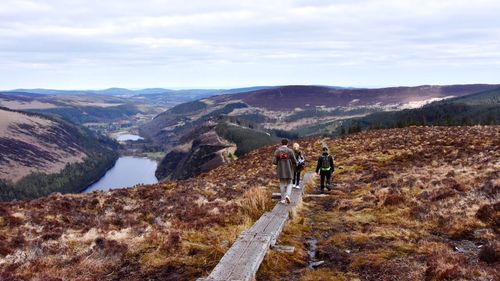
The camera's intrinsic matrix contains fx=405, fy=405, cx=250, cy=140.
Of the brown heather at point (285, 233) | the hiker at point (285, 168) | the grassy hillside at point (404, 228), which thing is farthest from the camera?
the hiker at point (285, 168)

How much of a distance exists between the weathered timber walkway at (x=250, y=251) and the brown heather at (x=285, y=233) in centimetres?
44

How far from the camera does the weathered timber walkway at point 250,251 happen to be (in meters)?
9.26

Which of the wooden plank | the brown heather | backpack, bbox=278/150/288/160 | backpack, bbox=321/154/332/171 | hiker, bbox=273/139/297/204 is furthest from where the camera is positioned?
backpack, bbox=321/154/332/171

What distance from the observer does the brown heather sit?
34.6 feet

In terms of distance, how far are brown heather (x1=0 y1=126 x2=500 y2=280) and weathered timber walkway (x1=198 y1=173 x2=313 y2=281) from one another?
0.44 metres

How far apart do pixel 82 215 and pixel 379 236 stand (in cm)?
1321

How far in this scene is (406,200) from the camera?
1836cm

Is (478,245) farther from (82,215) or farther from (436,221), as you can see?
(82,215)

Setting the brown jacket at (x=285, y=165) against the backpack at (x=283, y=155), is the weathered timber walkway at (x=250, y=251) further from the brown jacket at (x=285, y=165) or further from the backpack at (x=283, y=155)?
the backpack at (x=283, y=155)

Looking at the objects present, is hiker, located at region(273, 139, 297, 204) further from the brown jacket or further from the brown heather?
the brown heather

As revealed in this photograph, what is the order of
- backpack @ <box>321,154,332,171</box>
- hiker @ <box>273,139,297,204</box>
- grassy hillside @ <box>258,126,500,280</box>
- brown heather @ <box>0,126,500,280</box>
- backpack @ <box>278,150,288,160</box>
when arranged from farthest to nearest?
backpack @ <box>321,154,332,171</box>
backpack @ <box>278,150,288,160</box>
hiker @ <box>273,139,297,204</box>
brown heather @ <box>0,126,500,280</box>
grassy hillside @ <box>258,126,500,280</box>

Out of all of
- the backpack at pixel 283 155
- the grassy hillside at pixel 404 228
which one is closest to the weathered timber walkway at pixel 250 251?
the grassy hillside at pixel 404 228

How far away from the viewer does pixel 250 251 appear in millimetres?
10758

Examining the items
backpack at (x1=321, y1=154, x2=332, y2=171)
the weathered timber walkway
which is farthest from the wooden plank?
backpack at (x1=321, y1=154, x2=332, y2=171)
